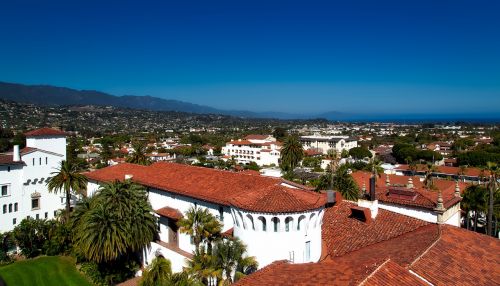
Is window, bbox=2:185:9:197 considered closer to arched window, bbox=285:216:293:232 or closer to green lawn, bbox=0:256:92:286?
green lawn, bbox=0:256:92:286

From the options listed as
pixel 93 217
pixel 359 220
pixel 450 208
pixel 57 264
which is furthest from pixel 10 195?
pixel 450 208

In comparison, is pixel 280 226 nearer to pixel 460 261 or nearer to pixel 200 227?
pixel 200 227

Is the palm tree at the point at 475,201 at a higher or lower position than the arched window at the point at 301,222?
lower

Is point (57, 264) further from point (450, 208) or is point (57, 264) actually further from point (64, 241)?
point (450, 208)

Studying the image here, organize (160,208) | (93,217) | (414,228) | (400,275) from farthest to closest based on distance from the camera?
(160,208) < (93,217) < (414,228) < (400,275)

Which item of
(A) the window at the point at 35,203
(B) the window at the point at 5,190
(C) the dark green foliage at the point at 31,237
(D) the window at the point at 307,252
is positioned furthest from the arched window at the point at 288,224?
(A) the window at the point at 35,203

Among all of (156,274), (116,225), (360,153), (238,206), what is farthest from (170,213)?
(360,153)

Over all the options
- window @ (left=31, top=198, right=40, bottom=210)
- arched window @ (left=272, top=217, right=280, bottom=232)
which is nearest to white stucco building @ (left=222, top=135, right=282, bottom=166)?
window @ (left=31, top=198, right=40, bottom=210)

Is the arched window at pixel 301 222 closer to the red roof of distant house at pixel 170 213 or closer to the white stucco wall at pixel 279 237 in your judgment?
the white stucco wall at pixel 279 237
